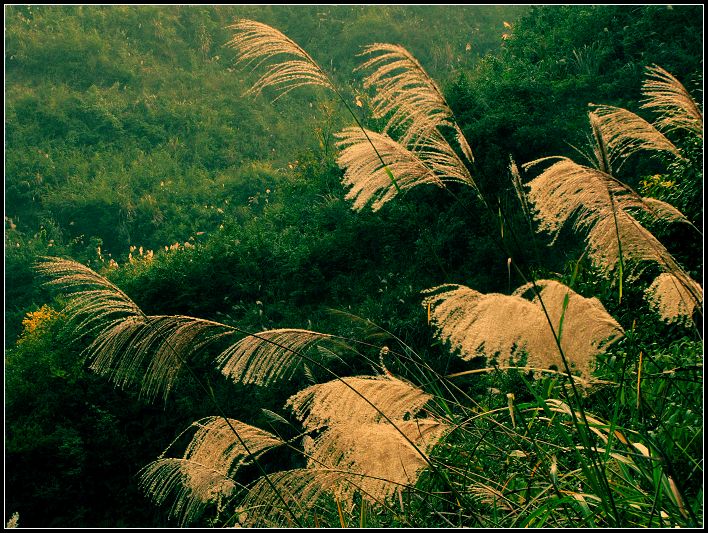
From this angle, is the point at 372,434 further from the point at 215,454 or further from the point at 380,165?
the point at 380,165

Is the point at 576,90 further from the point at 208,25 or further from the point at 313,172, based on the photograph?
the point at 208,25

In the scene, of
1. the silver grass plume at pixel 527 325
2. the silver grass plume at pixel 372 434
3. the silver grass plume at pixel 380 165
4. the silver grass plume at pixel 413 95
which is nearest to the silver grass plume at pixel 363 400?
the silver grass plume at pixel 372 434

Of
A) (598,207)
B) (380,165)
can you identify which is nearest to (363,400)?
(380,165)

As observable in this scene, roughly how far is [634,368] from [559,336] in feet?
6.11

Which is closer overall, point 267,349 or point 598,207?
point 267,349

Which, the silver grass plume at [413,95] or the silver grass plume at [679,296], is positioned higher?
the silver grass plume at [413,95]

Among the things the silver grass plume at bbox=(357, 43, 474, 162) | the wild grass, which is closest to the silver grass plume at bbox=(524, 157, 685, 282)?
the wild grass

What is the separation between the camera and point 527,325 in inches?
92.8

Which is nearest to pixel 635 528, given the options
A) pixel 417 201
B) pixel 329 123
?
pixel 417 201

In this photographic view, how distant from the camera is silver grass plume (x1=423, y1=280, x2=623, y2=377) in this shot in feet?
7.63

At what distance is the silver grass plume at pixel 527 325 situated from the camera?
7.63 ft

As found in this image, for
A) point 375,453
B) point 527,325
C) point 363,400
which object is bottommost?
point 375,453

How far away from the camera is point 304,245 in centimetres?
1035

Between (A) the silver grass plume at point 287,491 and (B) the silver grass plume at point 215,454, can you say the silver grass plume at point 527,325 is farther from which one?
(B) the silver grass plume at point 215,454
